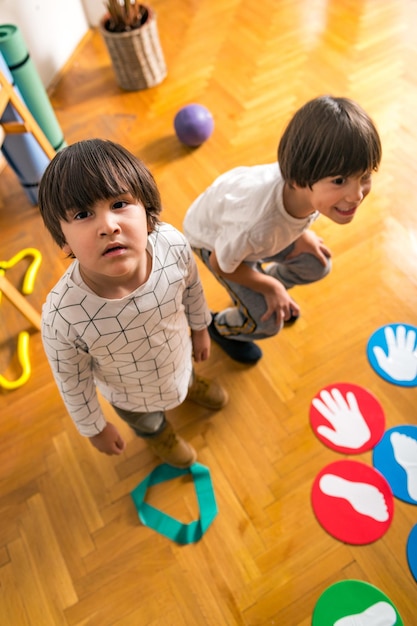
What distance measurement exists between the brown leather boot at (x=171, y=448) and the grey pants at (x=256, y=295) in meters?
0.31

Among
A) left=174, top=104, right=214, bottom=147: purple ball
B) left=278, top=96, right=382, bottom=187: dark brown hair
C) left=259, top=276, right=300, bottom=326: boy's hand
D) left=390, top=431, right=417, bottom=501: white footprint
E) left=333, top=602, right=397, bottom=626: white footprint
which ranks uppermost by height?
left=278, top=96, right=382, bottom=187: dark brown hair

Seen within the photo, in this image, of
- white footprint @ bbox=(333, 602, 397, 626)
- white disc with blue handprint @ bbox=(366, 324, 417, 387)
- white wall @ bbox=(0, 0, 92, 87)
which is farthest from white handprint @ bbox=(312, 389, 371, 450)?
white wall @ bbox=(0, 0, 92, 87)

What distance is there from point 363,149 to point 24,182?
1.35 m

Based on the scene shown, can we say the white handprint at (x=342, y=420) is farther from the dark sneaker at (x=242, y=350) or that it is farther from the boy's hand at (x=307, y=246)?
the boy's hand at (x=307, y=246)

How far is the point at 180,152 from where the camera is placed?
192cm

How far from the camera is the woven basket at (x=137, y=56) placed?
2023mm

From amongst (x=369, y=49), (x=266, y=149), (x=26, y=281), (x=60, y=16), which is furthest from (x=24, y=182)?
(x=369, y=49)

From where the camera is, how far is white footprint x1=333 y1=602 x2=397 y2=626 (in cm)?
95

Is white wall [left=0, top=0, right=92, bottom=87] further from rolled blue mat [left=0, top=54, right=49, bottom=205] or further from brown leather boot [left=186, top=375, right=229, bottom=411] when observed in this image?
brown leather boot [left=186, top=375, right=229, bottom=411]

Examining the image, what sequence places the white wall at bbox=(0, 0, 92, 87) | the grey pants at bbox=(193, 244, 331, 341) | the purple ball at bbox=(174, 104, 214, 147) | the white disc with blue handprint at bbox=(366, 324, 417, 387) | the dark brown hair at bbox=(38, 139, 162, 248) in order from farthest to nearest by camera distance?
the white wall at bbox=(0, 0, 92, 87) → the purple ball at bbox=(174, 104, 214, 147) → the white disc with blue handprint at bbox=(366, 324, 417, 387) → the grey pants at bbox=(193, 244, 331, 341) → the dark brown hair at bbox=(38, 139, 162, 248)

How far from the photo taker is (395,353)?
1.30 m

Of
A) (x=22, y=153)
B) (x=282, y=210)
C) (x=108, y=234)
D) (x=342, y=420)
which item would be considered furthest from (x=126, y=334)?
(x=22, y=153)

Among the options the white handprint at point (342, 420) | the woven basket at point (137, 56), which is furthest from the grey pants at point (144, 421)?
the woven basket at point (137, 56)

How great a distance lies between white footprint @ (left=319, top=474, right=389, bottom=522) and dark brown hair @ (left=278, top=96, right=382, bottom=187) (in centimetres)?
70
